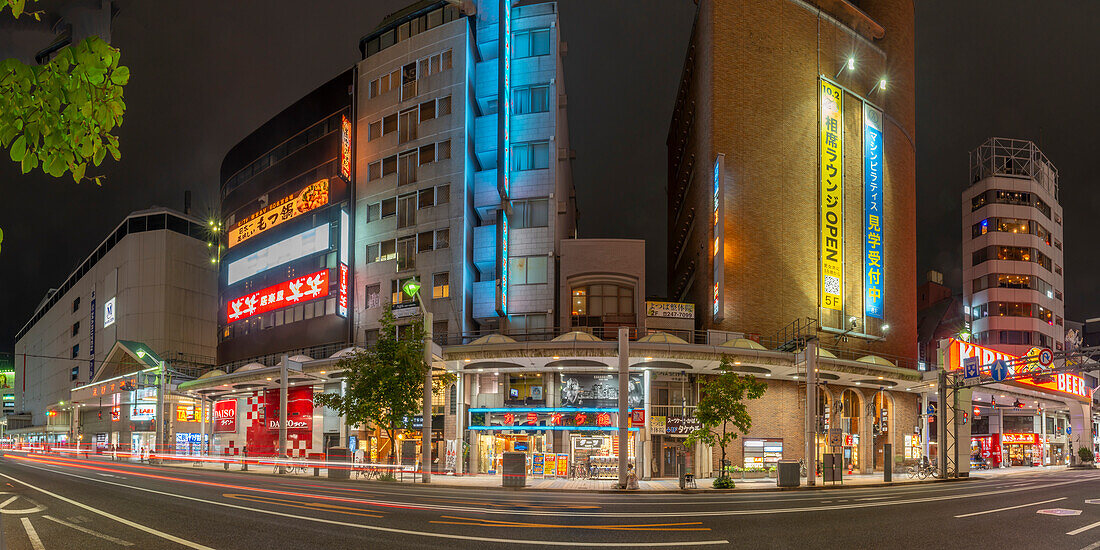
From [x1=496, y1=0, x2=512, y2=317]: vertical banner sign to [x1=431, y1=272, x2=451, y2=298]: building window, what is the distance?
4.32 meters

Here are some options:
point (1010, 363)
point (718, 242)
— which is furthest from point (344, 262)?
point (1010, 363)

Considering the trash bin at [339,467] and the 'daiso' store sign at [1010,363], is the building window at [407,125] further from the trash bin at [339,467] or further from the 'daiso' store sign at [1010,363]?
the 'daiso' store sign at [1010,363]

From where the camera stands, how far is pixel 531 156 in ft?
188

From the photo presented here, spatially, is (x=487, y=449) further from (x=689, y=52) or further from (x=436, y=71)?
(x=689, y=52)

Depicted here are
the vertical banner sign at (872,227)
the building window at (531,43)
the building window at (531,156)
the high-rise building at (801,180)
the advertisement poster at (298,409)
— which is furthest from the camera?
the vertical banner sign at (872,227)

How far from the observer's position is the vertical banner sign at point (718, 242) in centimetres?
5419

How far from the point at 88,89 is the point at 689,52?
245ft

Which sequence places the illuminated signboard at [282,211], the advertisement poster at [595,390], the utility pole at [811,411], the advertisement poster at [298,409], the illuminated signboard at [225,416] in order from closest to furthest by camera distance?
the utility pole at [811,411] → the advertisement poster at [595,390] → the advertisement poster at [298,409] → the illuminated signboard at [282,211] → the illuminated signboard at [225,416]

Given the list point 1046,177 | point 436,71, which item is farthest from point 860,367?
point 1046,177

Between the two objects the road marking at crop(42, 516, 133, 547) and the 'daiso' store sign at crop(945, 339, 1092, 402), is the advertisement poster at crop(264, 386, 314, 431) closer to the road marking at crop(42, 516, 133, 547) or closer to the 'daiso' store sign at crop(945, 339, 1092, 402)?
the road marking at crop(42, 516, 133, 547)

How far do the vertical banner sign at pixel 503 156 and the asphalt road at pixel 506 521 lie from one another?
26.6 m

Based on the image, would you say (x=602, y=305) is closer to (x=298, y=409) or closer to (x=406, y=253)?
(x=406, y=253)

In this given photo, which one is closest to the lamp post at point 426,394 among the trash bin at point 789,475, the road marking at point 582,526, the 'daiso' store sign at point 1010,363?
the trash bin at point 789,475

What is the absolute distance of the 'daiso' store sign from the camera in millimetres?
49750
